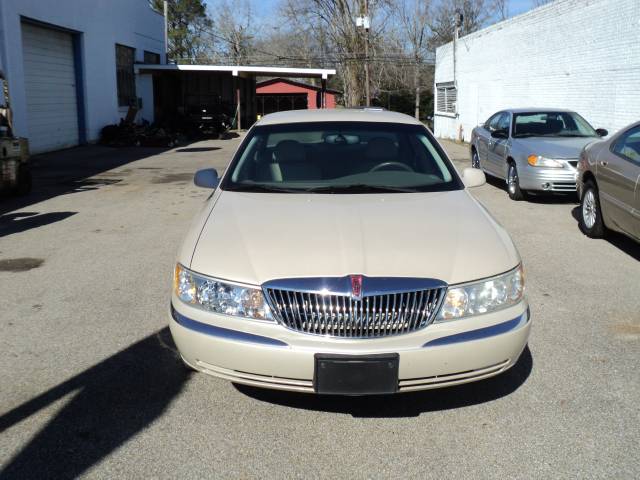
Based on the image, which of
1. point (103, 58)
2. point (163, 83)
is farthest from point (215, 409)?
point (163, 83)

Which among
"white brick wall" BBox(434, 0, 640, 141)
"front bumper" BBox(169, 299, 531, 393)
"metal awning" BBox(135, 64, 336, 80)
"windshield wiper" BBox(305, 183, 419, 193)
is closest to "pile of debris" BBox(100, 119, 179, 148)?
"metal awning" BBox(135, 64, 336, 80)

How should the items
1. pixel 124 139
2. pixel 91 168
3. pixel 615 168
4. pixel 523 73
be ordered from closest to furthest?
pixel 615 168
pixel 91 168
pixel 523 73
pixel 124 139

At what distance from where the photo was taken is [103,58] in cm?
2331

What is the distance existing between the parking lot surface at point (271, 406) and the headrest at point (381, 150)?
167cm

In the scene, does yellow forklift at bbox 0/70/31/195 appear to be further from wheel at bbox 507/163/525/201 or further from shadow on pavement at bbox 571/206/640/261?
shadow on pavement at bbox 571/206/640/261

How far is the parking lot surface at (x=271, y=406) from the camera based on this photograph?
3105 millimetres

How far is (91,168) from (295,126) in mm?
11983

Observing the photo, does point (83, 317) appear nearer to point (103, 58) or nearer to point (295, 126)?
point (295, 126)

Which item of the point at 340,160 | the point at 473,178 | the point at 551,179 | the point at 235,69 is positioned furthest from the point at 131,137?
the point at 473,178

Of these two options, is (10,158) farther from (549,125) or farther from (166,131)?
(166,131)

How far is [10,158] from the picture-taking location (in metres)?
10.5

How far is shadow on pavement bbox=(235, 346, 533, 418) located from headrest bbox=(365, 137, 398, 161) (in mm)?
1886

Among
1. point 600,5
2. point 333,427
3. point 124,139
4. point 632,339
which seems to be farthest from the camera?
point 124,139

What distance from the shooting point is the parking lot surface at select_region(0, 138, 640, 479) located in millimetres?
3105
